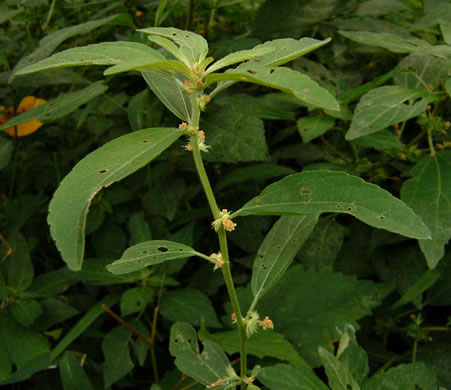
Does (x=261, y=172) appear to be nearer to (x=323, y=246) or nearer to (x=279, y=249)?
(x=323, y=246)

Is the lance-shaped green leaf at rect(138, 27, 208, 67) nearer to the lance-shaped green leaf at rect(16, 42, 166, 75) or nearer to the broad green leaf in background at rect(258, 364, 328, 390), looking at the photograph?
the lance-shaped green leaf at rect(16, 42, 166, 75)

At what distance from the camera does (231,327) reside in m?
1.37

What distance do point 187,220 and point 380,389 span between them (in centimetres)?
71

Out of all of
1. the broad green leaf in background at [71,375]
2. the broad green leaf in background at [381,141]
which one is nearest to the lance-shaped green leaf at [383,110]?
the broad green leaf in background at [381,141]

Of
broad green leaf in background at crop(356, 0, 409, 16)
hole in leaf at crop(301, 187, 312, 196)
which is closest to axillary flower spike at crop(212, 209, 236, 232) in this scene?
hole in leaf at crop(301, 187, 312, 196)

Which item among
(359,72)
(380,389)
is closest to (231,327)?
(380,389)

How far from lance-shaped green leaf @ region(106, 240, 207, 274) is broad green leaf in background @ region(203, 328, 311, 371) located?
382mm

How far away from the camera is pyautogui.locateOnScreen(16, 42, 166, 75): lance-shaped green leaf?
70 centimetres

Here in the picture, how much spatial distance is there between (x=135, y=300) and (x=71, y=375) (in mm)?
223

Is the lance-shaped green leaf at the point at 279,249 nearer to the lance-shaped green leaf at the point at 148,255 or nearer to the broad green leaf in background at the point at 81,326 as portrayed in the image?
the lance-shaped green leaf at the point at 148,255

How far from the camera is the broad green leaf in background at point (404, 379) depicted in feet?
3.34

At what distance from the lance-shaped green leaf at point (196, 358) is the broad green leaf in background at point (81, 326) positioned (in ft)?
1.14

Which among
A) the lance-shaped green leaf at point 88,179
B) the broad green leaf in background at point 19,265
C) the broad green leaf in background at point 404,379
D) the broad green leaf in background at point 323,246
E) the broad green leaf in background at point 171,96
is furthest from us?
the broad green leaf in background at point 19,265

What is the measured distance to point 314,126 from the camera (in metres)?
1.34
